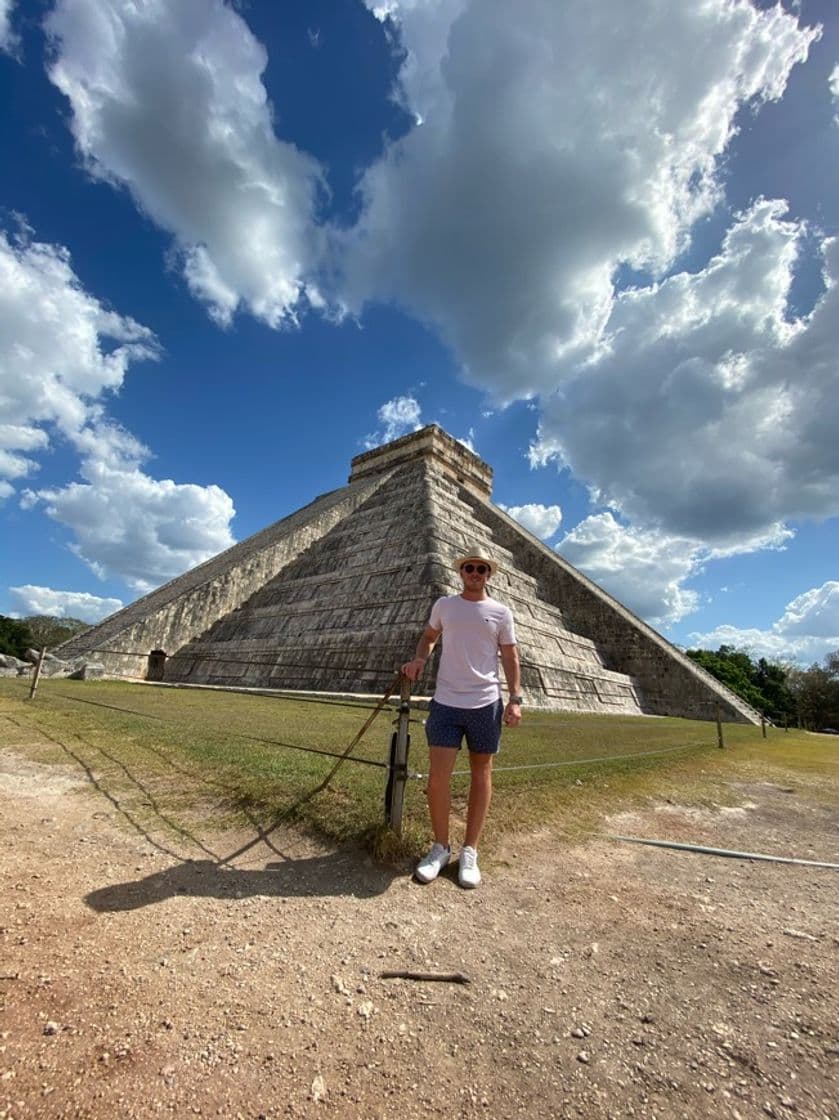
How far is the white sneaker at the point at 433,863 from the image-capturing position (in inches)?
121

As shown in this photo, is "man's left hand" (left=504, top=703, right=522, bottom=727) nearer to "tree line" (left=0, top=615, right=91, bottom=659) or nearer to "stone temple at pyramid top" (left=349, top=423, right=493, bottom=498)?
"stone temple at pyramid top" (left=349, top=423, right=493, bottom=498)

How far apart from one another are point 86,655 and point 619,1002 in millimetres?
20497

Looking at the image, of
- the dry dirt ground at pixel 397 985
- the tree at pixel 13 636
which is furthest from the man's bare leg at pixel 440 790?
the tree at pixel 13 636

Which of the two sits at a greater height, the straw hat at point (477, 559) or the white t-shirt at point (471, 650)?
the straw hat at point (477, 559)

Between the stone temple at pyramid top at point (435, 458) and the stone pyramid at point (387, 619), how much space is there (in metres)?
2.51

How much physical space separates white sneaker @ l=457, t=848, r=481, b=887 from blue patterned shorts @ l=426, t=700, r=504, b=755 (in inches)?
22.8

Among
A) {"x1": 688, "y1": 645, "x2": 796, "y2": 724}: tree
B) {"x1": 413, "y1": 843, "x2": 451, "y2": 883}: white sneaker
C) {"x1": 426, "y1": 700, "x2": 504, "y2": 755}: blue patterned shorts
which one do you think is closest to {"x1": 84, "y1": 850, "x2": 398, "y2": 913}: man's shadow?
{"x1": 413, "y1": 843, "x2": 451, "y2": 883}: white sneaker

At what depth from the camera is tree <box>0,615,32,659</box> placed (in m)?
47.5

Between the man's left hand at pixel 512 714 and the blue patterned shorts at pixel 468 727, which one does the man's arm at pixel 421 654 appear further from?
the man's left hand at pixel 512 714

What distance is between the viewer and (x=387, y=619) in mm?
13711

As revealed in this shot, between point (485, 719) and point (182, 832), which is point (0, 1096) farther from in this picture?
point (485, 719)

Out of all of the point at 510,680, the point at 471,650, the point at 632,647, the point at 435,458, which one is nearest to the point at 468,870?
the point at 510,680

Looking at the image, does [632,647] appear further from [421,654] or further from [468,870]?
[468,870]

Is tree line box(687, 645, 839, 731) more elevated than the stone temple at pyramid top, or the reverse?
→ the stone temple at pyramid top
